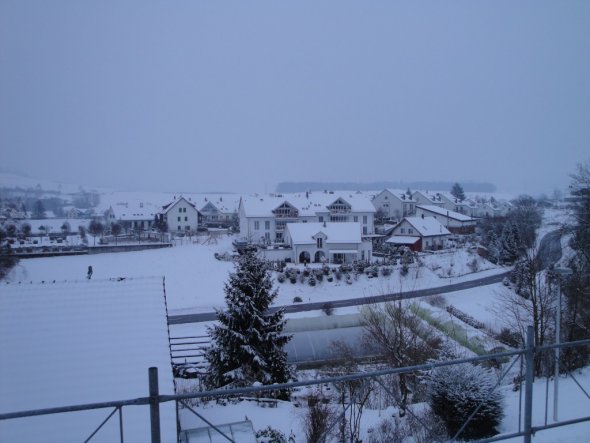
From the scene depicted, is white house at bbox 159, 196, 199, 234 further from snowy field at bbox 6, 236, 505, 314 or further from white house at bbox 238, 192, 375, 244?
snowy field at bbox 6, 236, 505, 314

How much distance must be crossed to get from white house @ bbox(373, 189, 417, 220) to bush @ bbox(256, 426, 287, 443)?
42611 mm

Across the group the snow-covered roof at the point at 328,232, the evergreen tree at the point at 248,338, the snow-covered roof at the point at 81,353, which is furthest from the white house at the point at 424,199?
the snow-covered roof at the point at 81,353

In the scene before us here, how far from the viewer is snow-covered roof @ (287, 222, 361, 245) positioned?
2919cm

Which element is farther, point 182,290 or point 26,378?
point 182,290

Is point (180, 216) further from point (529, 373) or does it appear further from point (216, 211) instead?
point (529, 373)

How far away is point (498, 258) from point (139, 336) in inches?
1072

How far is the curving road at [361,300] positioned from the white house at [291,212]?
10.9 meters

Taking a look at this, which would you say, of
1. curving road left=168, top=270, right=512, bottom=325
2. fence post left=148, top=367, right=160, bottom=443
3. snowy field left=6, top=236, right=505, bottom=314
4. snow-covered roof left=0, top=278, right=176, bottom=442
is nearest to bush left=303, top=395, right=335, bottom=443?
snow-covered roof left=0, top=278, right=176, bottom=442

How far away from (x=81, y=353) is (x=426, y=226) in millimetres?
31200

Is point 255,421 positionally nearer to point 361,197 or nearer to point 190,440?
point 190,440

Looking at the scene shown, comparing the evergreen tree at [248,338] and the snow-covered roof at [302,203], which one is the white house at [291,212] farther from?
the evergreen tree at [248,338]

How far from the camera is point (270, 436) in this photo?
6.19 metres

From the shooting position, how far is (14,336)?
588 centimetres

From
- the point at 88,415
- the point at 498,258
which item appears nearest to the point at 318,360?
the point at 88,415
